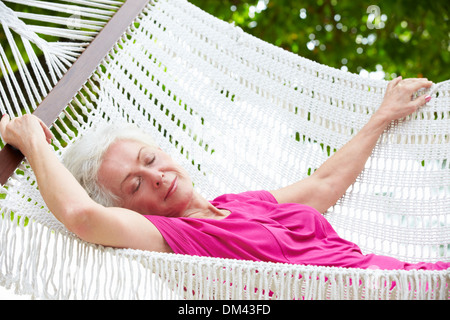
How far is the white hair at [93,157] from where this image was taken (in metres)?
1.25

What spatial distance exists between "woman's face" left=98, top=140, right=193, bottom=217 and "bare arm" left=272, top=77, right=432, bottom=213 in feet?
1.07

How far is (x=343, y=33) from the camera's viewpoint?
3.11m

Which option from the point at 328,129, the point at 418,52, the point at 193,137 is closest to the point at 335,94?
the point at 328,129

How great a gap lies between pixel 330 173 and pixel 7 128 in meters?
0.83

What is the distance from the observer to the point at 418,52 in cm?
297

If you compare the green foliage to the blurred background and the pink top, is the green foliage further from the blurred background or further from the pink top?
the pink top

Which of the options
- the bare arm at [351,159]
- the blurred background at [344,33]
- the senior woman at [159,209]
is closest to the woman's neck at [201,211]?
the senior woman at [159,209]

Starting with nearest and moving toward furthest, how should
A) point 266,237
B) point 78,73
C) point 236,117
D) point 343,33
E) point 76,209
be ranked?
point 76,209 < point 266,237 < point 78,73 < point 236,117 < point 343,33

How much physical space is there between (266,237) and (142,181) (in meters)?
0.30

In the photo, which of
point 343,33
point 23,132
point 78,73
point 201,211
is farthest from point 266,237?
point 343,33

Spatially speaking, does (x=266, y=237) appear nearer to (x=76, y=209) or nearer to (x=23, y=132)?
(x=76, y=209)

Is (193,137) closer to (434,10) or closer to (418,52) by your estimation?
(434,10)
